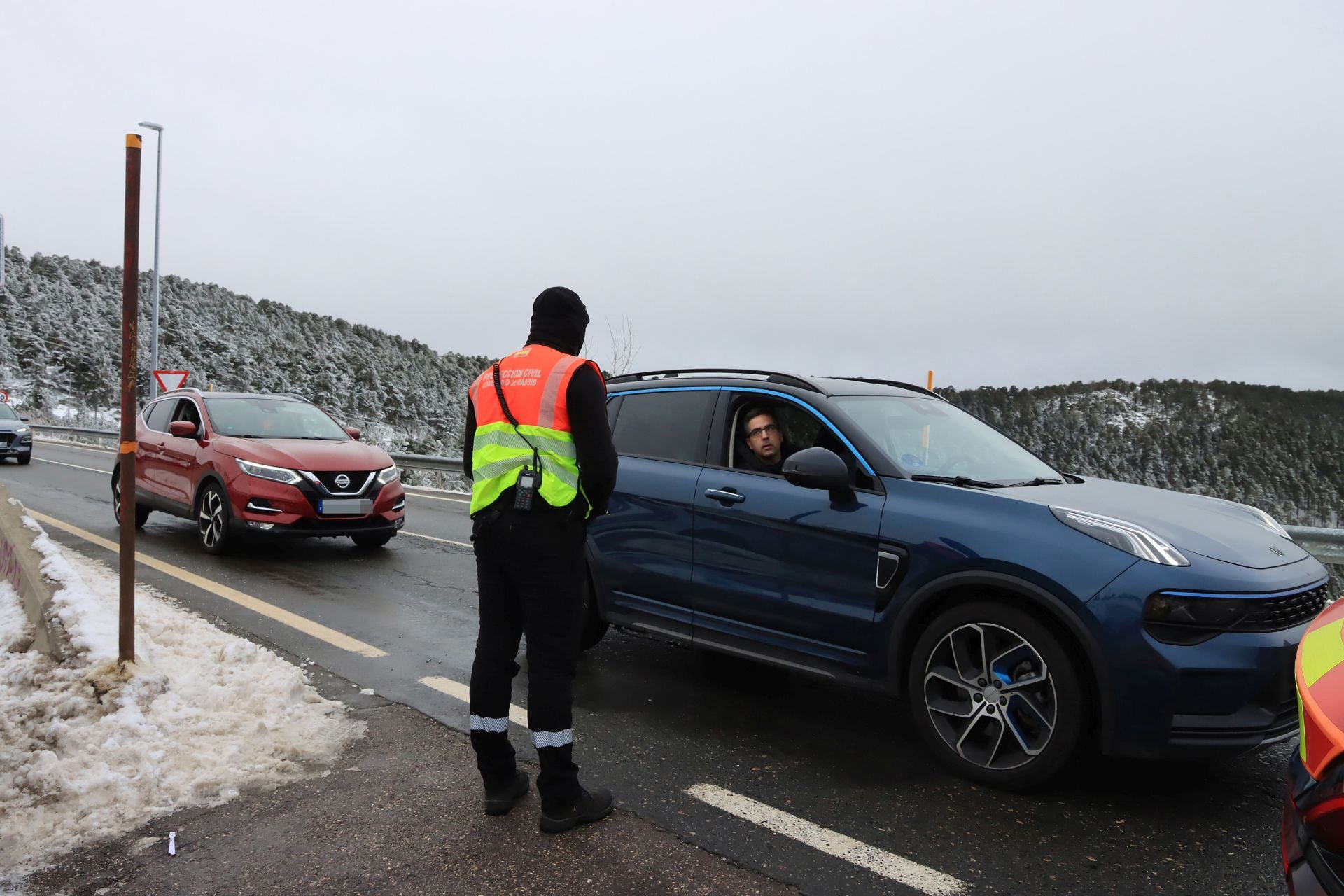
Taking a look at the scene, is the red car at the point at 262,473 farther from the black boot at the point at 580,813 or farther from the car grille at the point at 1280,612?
the car grille at the point at 1280,612

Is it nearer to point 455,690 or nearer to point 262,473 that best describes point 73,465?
point 262,473

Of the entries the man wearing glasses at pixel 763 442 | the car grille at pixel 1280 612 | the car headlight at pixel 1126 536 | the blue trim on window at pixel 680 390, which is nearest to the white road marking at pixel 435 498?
the blue trim on window at pixel 680 390

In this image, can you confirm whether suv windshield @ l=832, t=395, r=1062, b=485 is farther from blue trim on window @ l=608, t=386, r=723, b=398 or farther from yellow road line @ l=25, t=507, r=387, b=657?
yellow road line @ l=25, t=507, r=387, b=657

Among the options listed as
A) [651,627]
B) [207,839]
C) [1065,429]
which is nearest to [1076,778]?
[651,627]

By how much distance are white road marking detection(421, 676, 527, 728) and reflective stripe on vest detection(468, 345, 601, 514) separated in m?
1.55

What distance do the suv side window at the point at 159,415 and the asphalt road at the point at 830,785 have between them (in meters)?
4.71

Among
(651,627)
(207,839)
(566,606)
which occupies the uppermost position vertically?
(566,606)

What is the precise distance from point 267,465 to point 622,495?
16.4ft

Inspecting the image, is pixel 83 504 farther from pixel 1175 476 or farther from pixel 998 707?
pixel 1175 476

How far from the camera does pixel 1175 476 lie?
2622cm

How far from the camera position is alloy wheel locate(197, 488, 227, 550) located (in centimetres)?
915

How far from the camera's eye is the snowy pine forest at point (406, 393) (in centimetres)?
2108

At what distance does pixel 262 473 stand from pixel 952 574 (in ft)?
23.0

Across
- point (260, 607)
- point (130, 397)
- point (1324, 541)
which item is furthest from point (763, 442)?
point (1324, 541)
